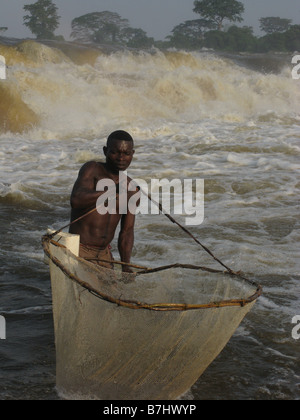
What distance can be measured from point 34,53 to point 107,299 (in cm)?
1592

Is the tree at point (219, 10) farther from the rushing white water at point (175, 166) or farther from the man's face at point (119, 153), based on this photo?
the man's face at point (119, 153)

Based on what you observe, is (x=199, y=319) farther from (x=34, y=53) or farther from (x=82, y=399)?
(x=34, y=53)

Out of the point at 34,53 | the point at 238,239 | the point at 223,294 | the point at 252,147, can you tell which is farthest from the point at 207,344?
the point at 34,53

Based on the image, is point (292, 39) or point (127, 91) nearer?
point (127, 91)

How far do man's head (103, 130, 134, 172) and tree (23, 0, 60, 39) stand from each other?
149 ft

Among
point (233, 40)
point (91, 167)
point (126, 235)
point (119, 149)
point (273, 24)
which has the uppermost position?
point (273, 24)

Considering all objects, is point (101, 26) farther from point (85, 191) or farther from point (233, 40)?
point (85, 191)

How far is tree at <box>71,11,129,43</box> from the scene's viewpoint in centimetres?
5562

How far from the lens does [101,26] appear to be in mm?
56344

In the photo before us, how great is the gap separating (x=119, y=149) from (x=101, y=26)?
56094 mm

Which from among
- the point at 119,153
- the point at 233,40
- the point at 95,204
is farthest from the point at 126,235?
the point at 233,40

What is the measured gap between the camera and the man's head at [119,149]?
10.6 feet

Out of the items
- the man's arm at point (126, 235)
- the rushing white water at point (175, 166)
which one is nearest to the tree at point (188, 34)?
the rushing white water at point (175, 166)

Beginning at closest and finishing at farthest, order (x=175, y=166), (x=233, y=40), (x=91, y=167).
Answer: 1. (x=91, y=167)
2. (x=175, y=166)
3. (x=233, y=40)
